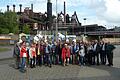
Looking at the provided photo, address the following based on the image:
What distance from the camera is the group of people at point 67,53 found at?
22170 millimetres

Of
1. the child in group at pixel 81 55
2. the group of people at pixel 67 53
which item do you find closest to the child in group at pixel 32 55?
the group of people at pixel 67 53

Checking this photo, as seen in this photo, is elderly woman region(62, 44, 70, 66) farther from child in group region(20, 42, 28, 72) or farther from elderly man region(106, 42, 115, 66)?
child in group region(20, 42, 28, 72)

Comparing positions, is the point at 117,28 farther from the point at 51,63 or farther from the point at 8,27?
the point at 51,63

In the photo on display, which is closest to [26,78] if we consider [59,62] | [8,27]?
[59,62]

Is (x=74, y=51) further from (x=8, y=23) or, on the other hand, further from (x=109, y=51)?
(x=8, y=23)

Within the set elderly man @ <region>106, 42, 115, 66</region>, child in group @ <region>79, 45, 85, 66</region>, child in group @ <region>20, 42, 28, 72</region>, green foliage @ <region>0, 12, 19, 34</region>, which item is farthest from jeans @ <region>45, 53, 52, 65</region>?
green foliage @ <region>0, 12, 19, 34</region>

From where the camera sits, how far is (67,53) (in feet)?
76.5

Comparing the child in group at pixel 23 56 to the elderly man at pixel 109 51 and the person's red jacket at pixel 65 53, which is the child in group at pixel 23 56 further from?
the elderly man at pixel 109 51

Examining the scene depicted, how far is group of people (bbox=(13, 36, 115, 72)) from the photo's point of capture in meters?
22.2

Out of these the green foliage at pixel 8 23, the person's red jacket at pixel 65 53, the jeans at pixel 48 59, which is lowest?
the jeans at pixel 48 59

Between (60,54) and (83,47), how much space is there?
1.64 m

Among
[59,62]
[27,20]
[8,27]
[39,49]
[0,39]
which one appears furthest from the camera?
[27,20]

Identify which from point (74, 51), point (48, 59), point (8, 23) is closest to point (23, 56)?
point (48, 59)

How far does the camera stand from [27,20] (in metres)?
135
